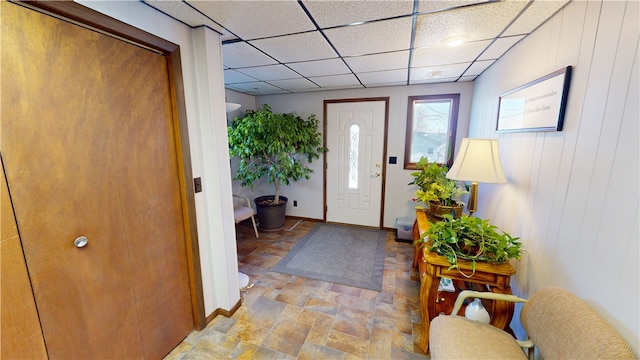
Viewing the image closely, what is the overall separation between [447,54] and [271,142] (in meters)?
2.10

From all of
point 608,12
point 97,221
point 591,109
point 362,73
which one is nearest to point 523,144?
point 591,109

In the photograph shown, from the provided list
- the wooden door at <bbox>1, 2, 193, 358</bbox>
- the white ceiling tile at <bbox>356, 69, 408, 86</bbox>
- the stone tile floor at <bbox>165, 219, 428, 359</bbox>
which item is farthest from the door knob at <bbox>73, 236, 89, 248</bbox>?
the white ceiling tile at <bbox>356, 69, 408, 86</bbox>

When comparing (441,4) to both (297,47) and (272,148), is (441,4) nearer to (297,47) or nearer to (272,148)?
(297,47)

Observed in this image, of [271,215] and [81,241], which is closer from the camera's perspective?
[81,241]

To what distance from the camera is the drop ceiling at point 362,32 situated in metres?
1.25

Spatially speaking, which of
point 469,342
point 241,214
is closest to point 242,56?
point 241,214

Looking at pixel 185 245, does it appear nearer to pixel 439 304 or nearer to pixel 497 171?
pixel 439 304

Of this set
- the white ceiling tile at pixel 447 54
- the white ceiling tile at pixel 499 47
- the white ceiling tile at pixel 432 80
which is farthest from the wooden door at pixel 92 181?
the white ceiling tile at pixel 432 80

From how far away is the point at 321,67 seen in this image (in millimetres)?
2342

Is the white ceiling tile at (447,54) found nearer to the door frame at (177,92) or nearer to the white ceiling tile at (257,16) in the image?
the white ceiling tile at (257,16)

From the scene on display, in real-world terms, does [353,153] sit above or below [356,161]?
above

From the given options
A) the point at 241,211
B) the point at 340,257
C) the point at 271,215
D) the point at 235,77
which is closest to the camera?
the point at 235,77

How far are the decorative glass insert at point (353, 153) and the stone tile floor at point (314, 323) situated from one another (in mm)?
1483

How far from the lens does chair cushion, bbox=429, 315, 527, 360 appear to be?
3.43 ft
